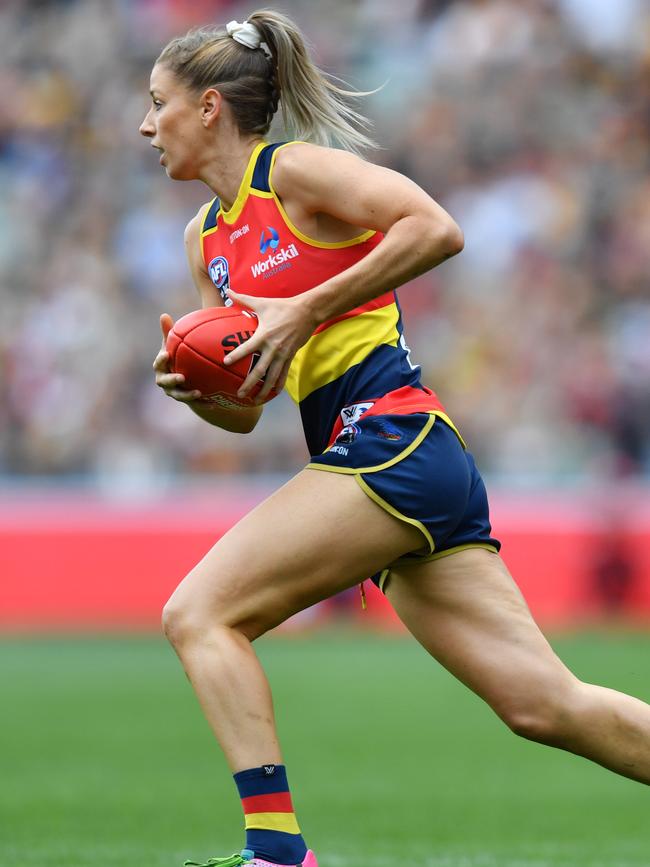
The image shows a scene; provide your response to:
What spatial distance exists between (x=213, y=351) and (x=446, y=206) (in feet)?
35.6

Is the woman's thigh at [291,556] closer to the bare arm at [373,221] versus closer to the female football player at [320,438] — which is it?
the female football player at [320,438]

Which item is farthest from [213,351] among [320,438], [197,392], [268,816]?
[268,816]

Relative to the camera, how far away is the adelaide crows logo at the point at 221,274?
13.9ft

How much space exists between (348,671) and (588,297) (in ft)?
15.0

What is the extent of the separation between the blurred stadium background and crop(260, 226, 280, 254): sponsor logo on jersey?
13.2ft

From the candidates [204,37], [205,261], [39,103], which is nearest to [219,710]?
[205,261]

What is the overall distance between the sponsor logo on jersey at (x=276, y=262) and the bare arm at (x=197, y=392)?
282 mm

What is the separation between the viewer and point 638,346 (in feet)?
42.8

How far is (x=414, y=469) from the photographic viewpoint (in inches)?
153

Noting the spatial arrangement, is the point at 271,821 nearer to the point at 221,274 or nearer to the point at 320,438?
the point at 320,438

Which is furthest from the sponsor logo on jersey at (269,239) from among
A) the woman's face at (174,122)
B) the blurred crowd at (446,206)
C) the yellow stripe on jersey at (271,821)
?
the blurred crowd at (446,206)

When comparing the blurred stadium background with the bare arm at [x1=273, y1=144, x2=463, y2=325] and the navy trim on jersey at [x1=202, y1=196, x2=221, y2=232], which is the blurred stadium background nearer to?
the navy trim on jersey at [x1=202, y1=196, x2=221, y2=232]

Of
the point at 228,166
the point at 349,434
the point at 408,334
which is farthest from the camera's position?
the point at 408,334

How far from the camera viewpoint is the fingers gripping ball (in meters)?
3.94
